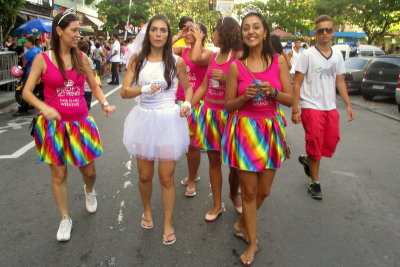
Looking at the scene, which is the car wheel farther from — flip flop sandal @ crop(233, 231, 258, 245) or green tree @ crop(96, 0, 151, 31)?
green tree @ crop(96, 0, 151, 31)

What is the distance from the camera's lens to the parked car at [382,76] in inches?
480

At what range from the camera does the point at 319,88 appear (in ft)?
14.3

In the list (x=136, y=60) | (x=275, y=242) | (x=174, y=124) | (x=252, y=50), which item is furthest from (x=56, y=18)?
(x=275, y=242)

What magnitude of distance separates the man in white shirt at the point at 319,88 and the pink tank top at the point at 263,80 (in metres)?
1.34

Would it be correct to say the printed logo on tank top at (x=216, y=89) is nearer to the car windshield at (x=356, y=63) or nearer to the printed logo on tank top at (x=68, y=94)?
the printed logo on tank top at (x=68, y=94)

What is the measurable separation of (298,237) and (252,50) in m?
1.73

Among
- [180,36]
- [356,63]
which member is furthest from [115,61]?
[180,36]

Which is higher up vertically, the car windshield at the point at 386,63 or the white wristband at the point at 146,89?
the white wristband at the point at 146,89

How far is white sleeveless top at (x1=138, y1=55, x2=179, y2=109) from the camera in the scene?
10.8ft

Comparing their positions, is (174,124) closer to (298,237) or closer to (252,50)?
(252,50)

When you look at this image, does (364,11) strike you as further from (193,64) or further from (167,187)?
(167,187)

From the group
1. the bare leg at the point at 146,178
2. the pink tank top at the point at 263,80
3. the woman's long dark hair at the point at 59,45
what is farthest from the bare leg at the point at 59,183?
the pink tank top at the point at 263,80

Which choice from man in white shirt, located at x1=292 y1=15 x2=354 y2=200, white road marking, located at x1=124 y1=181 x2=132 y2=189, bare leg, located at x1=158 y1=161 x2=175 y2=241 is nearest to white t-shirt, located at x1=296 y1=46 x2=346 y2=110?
man in white shirt, located at x1=292 y1=15 x2=354 y2=200

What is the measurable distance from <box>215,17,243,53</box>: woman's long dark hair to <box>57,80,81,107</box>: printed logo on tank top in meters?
Result: 1.38
